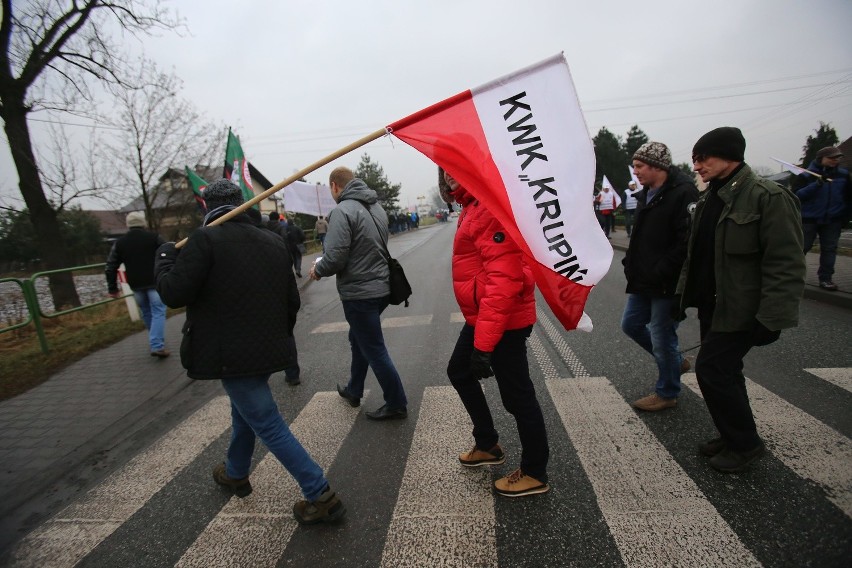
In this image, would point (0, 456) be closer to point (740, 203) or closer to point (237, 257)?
point (237, 257)

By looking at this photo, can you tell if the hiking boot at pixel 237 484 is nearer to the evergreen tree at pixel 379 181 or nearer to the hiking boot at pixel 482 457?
the hiking boot at pixel 482 457

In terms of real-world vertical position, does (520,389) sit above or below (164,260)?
below

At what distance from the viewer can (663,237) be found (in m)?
3.02

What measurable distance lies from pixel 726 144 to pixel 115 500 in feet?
14.3

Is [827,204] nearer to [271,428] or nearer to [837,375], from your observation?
[837,375]

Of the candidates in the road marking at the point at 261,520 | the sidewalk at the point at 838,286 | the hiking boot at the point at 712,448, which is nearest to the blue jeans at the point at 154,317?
the road marking at the point at 261,520

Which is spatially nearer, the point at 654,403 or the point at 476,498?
the point at 476,498

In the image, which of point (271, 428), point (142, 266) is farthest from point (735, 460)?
point (142, 266)

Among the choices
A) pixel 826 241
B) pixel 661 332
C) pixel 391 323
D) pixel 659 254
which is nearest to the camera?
pixel 659 254

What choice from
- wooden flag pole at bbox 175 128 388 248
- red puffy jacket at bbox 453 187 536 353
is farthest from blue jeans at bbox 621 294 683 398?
wooden flag pole at bbox 175 128 388 248

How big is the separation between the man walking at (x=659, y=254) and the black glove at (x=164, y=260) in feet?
9.67

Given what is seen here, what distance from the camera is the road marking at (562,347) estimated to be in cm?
418

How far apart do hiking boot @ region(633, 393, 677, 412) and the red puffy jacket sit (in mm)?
1639

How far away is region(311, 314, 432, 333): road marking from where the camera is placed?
6566 mm
